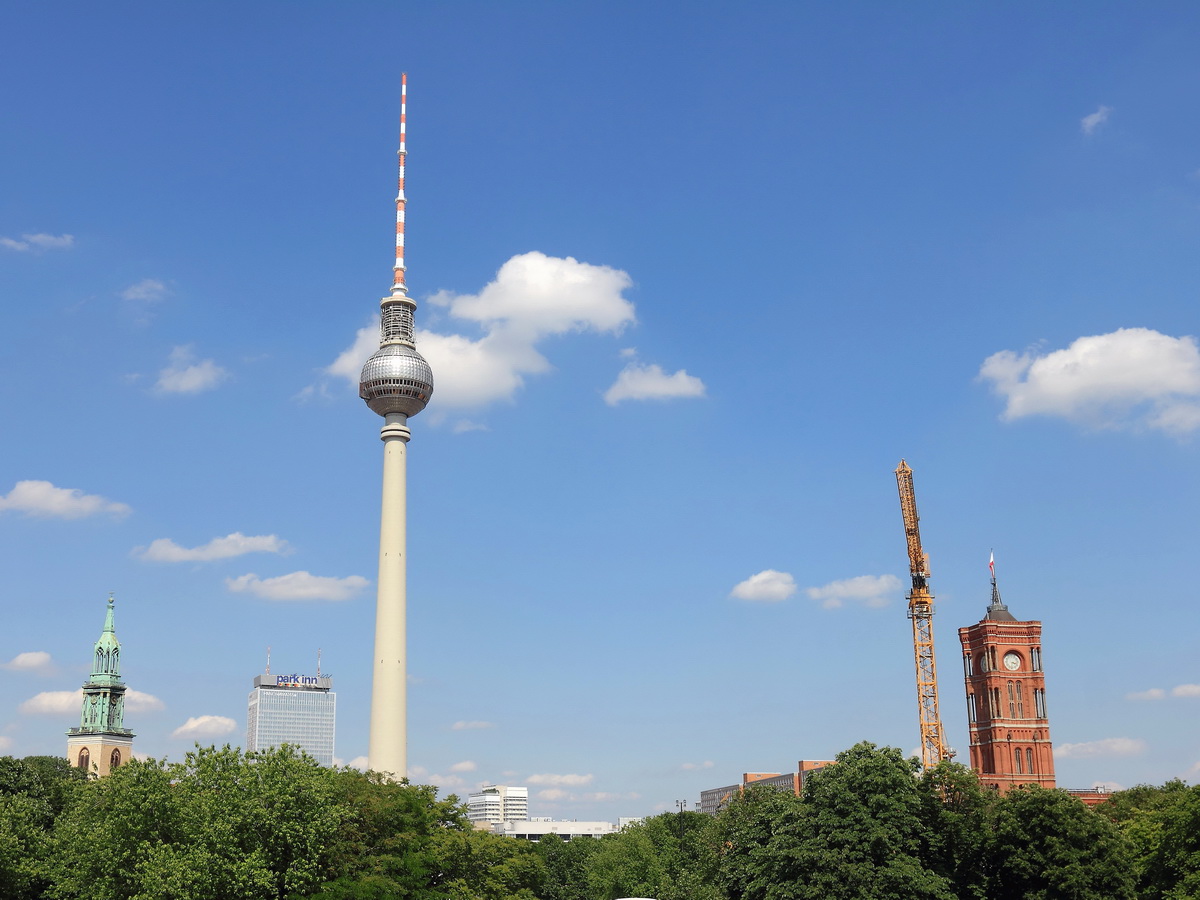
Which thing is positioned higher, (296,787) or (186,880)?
(296,787)

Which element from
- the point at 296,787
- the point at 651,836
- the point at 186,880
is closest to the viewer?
the point at 186,880

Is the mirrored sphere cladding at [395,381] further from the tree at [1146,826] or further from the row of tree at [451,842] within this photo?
the tree at [1146,826]

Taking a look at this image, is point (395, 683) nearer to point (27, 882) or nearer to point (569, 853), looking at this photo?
point (569, 853)

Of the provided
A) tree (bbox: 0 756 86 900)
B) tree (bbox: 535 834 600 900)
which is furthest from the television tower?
tree (bbox: 0 756 86 900)

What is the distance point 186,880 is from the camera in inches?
2346

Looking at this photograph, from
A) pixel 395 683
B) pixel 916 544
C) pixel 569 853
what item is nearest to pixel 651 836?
pixel 569 853

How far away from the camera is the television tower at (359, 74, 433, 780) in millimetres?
156875

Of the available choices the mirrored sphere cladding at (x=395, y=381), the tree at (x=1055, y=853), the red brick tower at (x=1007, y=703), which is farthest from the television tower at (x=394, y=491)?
the tree at (x=1055, y=853)

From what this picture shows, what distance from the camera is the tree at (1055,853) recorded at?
68625mm

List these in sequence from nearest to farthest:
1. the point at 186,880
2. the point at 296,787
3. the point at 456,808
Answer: the point at 186,880 < the point at 296,787 < the point at 456,808

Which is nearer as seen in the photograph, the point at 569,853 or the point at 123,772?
the point at 123,772

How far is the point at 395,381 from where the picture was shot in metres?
169

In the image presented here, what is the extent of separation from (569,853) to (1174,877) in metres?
115

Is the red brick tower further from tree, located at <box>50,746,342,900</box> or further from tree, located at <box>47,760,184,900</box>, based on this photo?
tree, located at <box>47,760,184,900</box>
